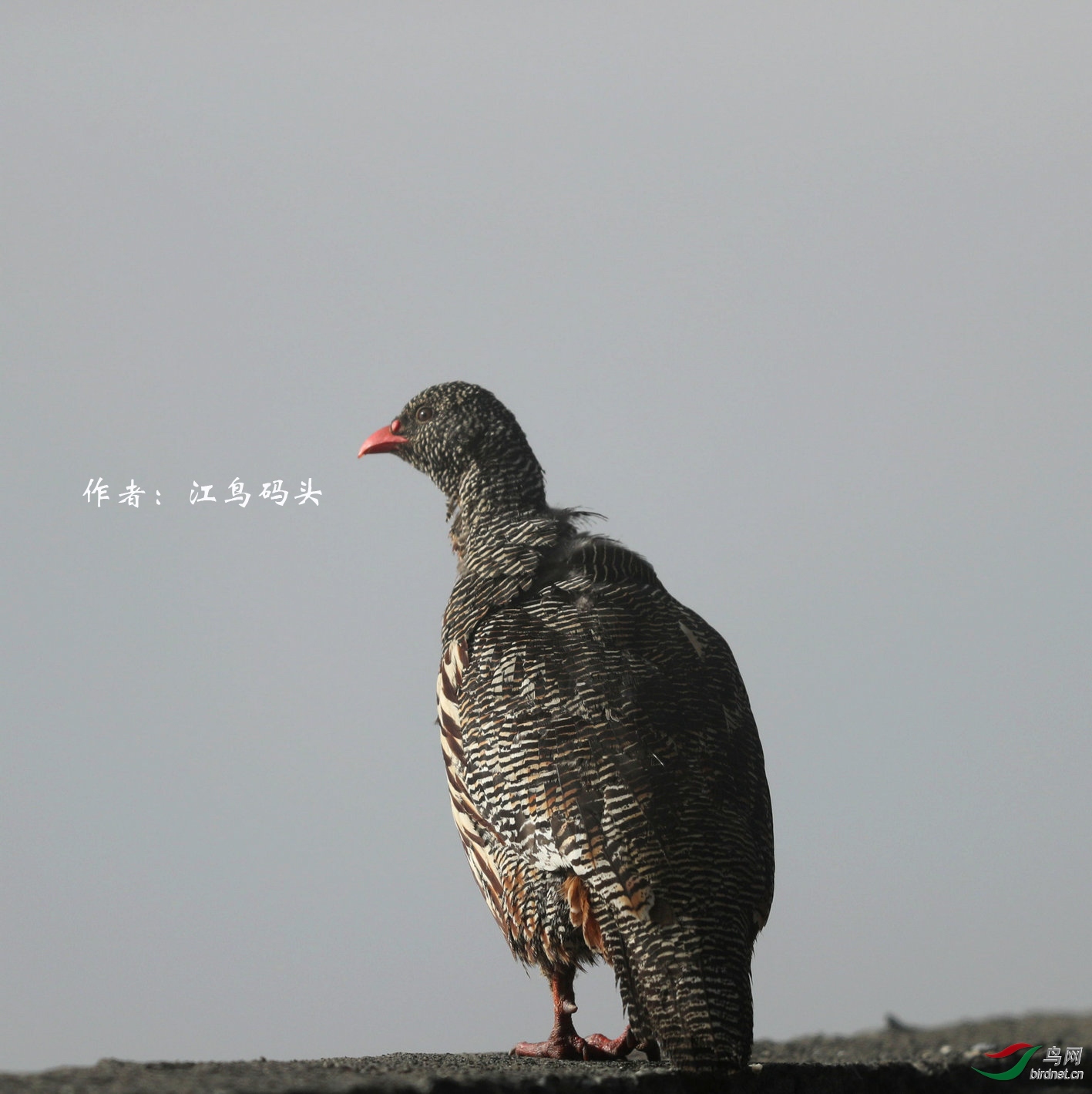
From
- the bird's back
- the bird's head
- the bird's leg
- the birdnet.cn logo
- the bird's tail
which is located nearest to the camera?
the bird's tail

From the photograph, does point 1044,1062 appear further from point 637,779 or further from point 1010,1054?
point 637,779

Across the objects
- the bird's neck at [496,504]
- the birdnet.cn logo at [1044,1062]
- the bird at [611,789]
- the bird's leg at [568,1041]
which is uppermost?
the bird's neck at [496,504]

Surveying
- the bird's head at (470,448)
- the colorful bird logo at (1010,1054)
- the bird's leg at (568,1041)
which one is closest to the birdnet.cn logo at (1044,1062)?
the colorful bird logo at (1010,1054)

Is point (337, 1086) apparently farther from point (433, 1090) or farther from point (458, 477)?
point (458, 477)

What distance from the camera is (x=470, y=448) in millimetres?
10070

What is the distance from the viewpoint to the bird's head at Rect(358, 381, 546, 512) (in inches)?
385

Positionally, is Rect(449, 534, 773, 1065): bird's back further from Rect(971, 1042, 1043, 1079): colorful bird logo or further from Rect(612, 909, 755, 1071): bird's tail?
Rect(971, 1042, 1043, 1079): colorful bird logo

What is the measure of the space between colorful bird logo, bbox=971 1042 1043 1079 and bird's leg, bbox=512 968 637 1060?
3.06 meters

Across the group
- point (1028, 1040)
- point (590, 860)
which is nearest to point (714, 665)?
point (590, 860)

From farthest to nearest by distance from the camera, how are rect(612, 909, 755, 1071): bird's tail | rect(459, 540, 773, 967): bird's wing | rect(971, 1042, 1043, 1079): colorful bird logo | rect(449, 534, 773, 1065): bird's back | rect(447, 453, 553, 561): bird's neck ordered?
rect(447, 453, 553, 561): bird's neck → rect(971, 1042, 1043, 1079): colorful bird logo → rect(459, 540, 773, 967): bird's wing → rect(449, 534, 773, 1065): bird's back → rect(612, 909, 755, 1071): bird's tail

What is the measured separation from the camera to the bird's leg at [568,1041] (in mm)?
7633

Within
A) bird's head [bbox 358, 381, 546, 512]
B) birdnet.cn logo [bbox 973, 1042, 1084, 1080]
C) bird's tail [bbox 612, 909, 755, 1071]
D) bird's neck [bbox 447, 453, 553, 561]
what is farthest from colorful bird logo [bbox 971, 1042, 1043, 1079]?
bird's head [bbox 358, 381, 546, 512]

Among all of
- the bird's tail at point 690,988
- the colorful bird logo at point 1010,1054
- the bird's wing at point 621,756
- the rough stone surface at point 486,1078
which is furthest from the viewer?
the colorful bird logo at point 1010,1054

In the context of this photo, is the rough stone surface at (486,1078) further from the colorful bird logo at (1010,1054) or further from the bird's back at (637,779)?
the bird's back at (637,779)
